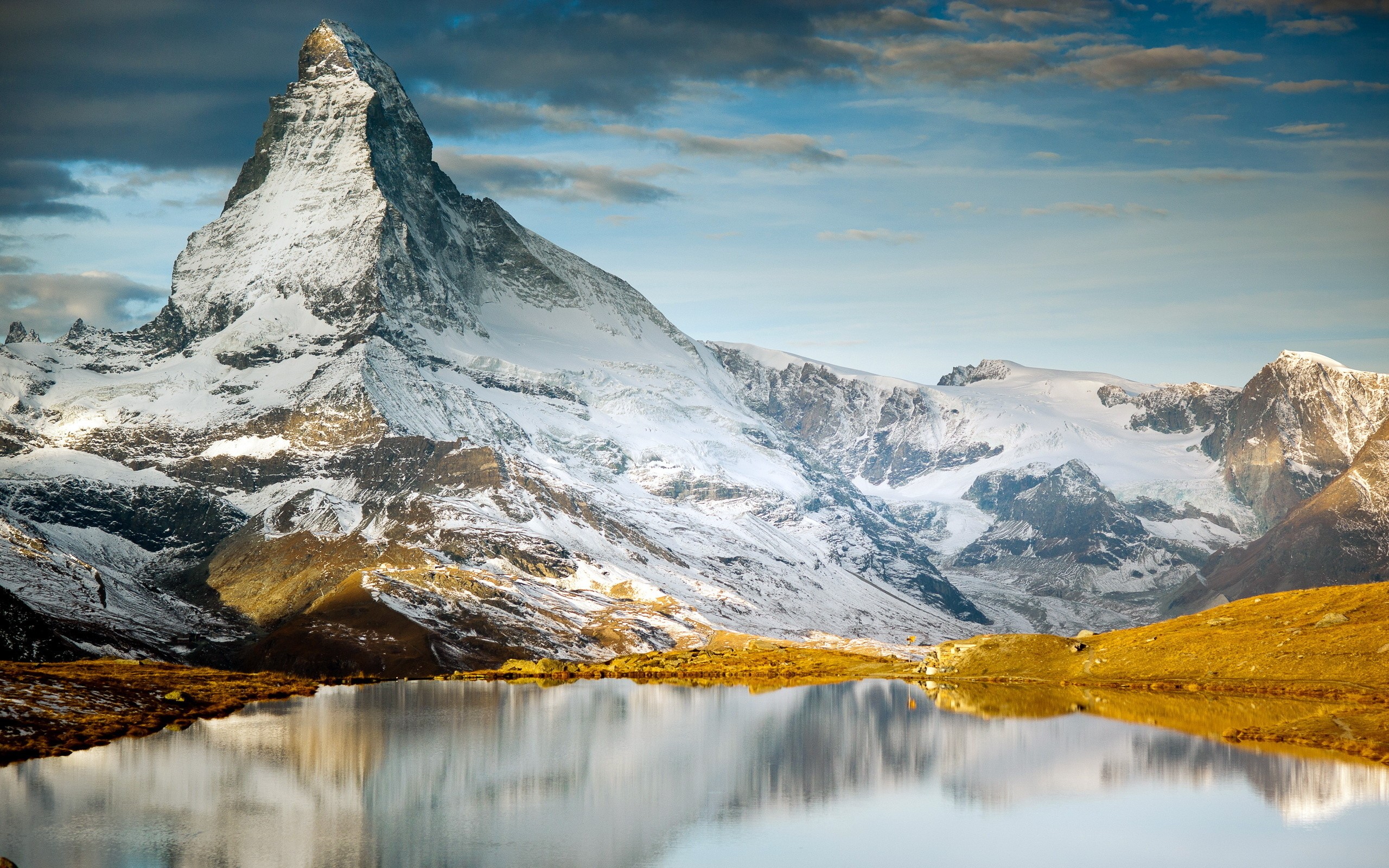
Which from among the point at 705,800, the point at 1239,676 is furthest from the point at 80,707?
the point at 1239,676

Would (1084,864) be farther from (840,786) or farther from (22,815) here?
(22,815)

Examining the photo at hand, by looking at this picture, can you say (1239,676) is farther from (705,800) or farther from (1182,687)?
(705,800)

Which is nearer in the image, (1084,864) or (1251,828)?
(1084,864)

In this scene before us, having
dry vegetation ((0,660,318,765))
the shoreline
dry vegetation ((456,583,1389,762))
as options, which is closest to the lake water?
dry vegetation ((0,660,318,765))

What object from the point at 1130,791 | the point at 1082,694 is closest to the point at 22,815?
the point at 1130,791

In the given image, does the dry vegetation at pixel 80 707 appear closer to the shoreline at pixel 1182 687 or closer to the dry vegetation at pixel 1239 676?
the shoreline at pixel 1182 687

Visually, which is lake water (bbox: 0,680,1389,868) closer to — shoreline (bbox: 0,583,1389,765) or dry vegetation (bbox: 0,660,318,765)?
dry vegetation (bbox: 0,660,318,765)

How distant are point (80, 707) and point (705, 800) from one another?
82.8 meters

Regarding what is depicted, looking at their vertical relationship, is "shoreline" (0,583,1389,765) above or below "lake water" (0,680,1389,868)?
above

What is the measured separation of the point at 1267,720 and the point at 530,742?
240 ft

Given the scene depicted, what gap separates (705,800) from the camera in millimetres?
102812

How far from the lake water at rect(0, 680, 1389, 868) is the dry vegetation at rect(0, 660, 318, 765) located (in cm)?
479

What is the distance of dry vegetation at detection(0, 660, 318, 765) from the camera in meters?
124

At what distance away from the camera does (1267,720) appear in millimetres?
124625
